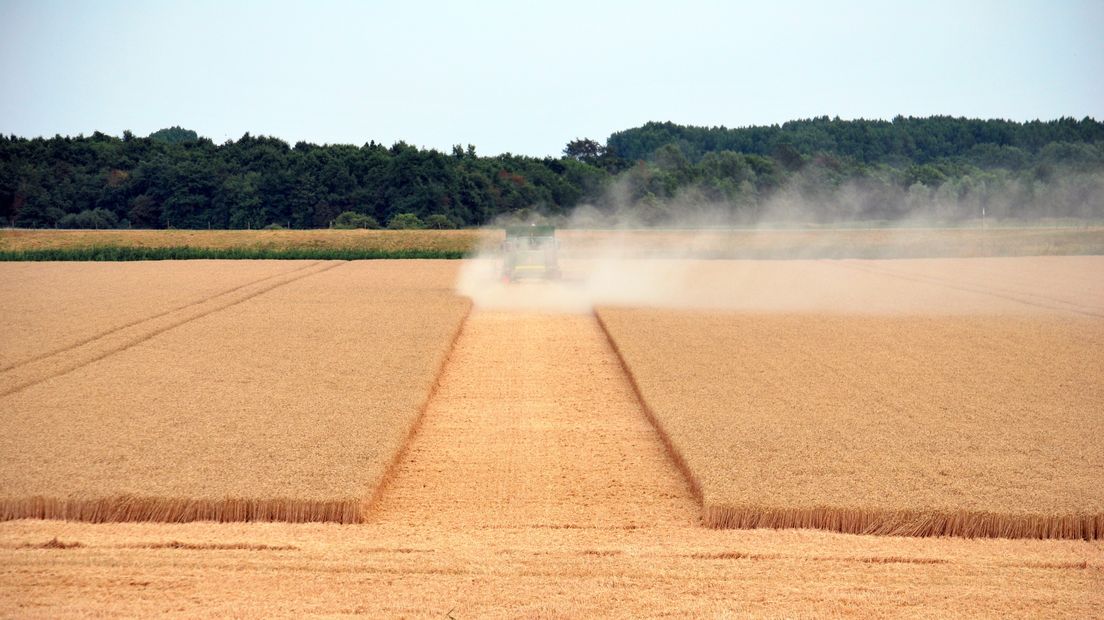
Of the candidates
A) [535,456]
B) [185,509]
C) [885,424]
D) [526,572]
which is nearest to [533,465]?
[535,456]

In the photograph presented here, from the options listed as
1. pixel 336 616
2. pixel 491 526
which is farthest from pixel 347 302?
pixel 336 616

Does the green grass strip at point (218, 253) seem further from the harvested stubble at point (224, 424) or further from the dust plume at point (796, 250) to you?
the harvested stubble at point (224, 424)

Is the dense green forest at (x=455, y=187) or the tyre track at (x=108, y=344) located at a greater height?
the dense green forest at (x=455, y=187)

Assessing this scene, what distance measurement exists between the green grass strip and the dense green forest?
19.8 meters

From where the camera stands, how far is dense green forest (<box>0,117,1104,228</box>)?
3209 inches

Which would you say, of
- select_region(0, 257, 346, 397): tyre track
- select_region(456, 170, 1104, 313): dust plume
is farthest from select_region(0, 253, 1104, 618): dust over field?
select_region(456, 170, 1104, 313): dust plume

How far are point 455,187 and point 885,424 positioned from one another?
76449mm

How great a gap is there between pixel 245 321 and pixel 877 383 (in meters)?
14.6

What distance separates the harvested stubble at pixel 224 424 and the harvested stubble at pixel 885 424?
11.8ft

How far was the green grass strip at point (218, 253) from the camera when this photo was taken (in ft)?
177

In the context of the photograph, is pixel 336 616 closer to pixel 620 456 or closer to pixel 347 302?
pixel 620 456

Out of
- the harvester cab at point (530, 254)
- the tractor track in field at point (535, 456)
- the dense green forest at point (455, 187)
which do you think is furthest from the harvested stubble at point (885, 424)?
the dense green forest at point (455, 187)

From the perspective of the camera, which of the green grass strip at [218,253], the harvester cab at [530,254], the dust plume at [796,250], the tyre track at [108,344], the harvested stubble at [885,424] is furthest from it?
the green grass strip at [218,253]

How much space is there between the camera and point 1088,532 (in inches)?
354
